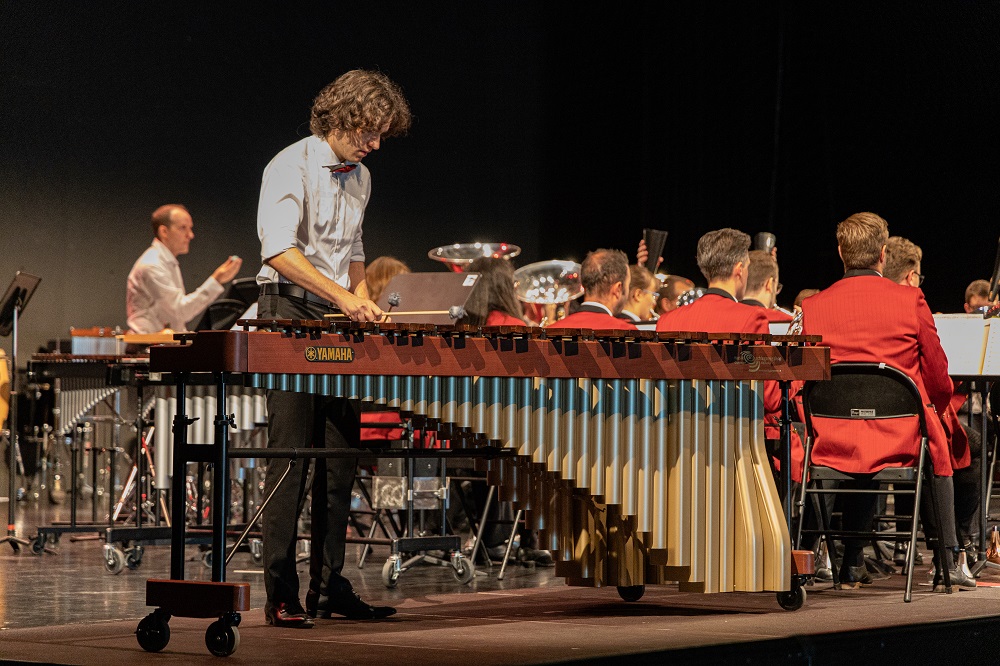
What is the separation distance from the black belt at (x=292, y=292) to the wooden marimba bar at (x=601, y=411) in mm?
364

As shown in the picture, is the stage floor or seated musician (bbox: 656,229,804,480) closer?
the stage floor

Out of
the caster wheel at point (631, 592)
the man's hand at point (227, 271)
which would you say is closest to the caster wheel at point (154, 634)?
the caster wheel at point (631, 592)

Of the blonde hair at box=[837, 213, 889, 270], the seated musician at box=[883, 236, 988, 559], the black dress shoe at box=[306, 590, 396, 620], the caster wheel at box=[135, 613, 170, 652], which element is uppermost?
the blonde hair at box=[837, 213, 889, 270]

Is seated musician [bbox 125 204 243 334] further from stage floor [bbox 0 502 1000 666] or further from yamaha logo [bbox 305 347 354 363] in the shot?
yamaha logo [bbox 305 347 354 363]

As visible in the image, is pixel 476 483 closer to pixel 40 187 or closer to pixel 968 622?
pixel 968 622

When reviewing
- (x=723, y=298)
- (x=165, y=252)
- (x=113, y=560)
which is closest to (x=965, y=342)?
(x=723, y=298)

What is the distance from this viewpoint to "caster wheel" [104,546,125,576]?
6.00 meters

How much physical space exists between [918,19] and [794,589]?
7.36 m

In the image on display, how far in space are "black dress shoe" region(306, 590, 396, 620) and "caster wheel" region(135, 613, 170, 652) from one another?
831mm

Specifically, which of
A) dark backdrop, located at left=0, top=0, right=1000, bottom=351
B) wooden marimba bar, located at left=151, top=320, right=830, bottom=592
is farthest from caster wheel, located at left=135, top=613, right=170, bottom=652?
dark backdrop, located at left=0, top=0, right=1000, bottom=351

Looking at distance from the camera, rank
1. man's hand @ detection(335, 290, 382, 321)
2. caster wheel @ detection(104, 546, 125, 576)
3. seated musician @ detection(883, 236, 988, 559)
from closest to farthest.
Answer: man's hand @ detection(335, 290, 382, 321) → seated musician @ detection(883, 236, 988, 559) → caster wheel @ detection(104, 546, 125, 576)

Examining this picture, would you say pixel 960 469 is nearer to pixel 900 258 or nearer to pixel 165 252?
pixel 900 258

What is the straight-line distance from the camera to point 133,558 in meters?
6.34

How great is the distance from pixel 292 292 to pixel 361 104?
664 millimetres
